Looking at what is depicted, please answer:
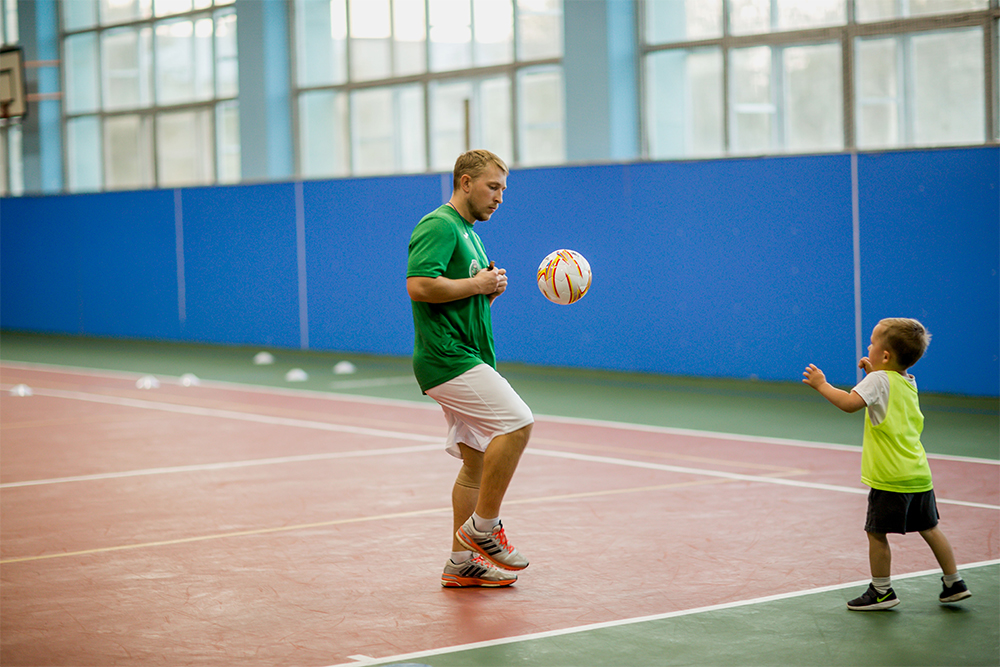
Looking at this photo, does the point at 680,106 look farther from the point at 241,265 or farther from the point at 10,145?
the point at 10,145

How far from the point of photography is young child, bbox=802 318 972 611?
16.9ft

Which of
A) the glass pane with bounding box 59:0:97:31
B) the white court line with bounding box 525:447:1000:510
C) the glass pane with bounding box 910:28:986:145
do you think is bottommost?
the white court line with bounding box 525:447:1000:510

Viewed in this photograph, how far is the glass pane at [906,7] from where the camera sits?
14.0 metres

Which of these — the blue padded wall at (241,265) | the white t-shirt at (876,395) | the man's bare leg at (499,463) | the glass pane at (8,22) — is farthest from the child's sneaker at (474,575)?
the glass pane at (8,22)

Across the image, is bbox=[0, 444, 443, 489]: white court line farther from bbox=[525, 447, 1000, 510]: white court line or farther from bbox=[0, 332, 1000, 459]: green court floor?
bbox=[0, 332, 1000, 459]: green court floor

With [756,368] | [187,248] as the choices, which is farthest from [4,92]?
[756,368]

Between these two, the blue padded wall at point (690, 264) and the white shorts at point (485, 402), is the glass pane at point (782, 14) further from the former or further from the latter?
the white shorts at point (485, 402)

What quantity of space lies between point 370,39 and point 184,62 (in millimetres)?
5338

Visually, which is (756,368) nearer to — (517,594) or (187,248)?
(517,594)

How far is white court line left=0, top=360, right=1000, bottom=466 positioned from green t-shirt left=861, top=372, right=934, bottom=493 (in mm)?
3744

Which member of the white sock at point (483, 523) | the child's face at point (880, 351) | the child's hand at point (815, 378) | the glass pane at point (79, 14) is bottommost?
the white sock at point (483, 523)

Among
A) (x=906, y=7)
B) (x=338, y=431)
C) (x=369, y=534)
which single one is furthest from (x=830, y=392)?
(x=906, y=7)

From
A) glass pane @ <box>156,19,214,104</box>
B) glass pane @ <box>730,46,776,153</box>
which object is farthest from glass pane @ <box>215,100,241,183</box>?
glass pane @ <box>730,46,776,153</box>

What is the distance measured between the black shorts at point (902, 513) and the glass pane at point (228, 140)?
20.2 m
